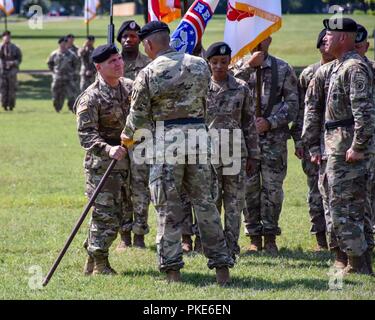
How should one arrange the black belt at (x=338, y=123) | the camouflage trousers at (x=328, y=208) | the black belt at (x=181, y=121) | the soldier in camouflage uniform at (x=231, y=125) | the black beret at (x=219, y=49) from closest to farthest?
the black belt at (x=181, y=121) < the black belt at (x=338, y=123) < the camouflage trousers at (x=328, y=208) < the black beret at (x=219, y=49) < the soldier in camouflage uniform at (x=231, y=125)

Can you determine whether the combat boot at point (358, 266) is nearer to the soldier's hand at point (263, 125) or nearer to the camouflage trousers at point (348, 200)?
the camouflage trousers at point (348, 200)

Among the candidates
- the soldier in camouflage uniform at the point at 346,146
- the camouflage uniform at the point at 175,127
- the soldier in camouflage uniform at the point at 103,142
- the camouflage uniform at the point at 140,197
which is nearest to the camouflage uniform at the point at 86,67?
the camouflage uniform at the point at 140,197

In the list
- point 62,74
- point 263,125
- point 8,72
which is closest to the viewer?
point 263,125

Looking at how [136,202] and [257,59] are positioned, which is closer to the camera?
[257,59]

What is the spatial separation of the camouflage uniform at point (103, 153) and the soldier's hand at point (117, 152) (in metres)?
0.26

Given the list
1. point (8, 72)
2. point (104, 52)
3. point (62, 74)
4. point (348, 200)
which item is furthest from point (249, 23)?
point (8, 72)

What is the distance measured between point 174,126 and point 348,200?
5.46 ft

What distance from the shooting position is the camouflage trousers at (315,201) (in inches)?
434

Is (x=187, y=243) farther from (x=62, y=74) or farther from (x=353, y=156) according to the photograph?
(x=62, y=74)

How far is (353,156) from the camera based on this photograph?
8.55 metres

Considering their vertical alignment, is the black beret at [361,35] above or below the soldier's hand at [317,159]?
above

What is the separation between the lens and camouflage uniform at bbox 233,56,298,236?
35.0ft

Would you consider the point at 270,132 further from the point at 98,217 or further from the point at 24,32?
the point at 24,32
